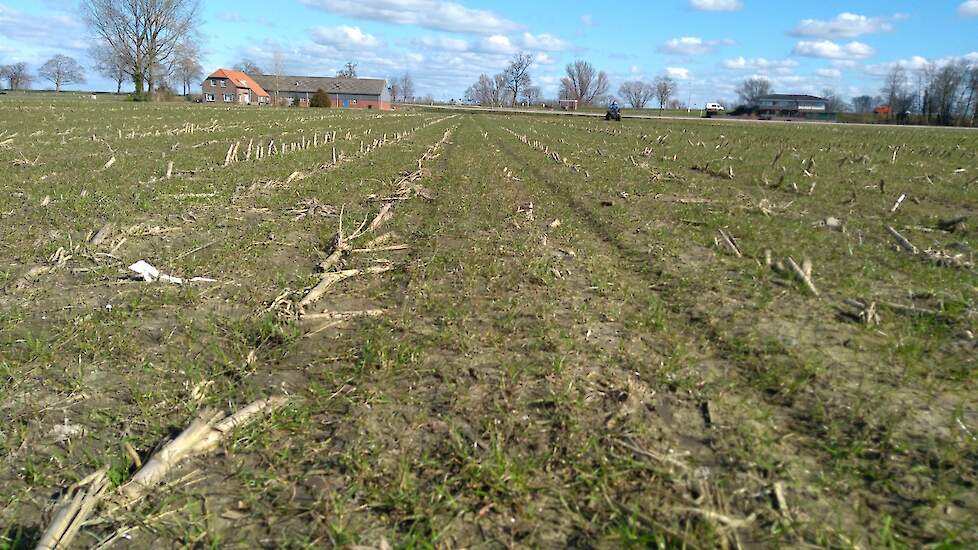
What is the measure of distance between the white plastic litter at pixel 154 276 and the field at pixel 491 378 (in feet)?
0.26

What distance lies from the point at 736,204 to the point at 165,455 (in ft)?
32.0

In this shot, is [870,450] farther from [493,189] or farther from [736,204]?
[493,189]

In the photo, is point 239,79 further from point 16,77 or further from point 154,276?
point 154,276

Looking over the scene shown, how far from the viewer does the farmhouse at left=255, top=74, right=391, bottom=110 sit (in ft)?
434

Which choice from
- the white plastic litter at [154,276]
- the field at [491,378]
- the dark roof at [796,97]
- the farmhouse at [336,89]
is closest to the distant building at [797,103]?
the dark roof at [796,97]

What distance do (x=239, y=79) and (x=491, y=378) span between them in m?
141

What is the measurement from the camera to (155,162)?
14.9 m

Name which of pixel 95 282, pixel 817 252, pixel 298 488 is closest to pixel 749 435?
pixel 298 488

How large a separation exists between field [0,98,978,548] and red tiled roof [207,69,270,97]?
129m

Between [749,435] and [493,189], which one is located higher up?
[493,189]

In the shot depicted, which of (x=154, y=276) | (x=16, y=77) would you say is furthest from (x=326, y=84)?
(x=154, y=276)

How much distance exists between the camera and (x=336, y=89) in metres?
135

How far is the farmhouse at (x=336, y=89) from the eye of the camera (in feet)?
434

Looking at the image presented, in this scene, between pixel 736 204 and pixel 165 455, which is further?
pixel 736 204
